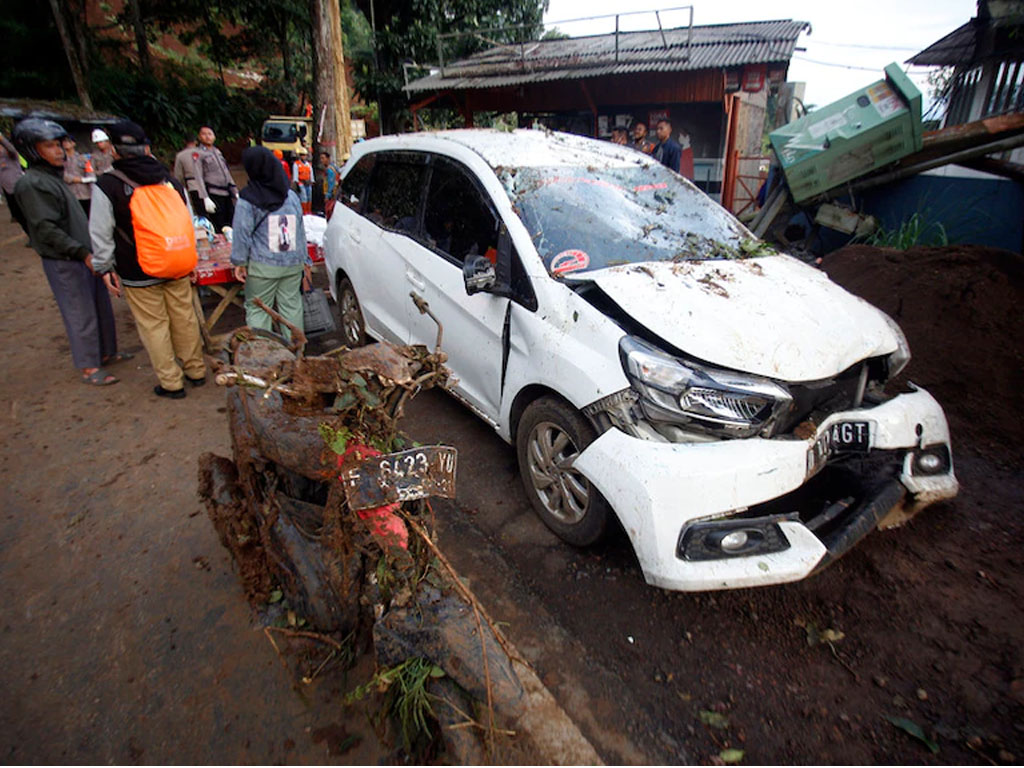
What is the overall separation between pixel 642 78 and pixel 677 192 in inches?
377

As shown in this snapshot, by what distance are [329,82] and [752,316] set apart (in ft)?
31.3

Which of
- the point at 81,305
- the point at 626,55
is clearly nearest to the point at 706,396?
the point at 81,305

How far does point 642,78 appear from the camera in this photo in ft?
38.0

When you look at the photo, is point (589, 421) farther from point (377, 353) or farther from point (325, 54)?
point (325, 54)

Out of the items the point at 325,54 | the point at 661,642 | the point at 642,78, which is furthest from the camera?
the point at 642,78

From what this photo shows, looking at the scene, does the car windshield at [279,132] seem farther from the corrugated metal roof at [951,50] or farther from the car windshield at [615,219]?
the car windshield at [615,219]

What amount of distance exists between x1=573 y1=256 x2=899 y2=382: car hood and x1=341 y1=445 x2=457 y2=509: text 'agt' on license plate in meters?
1.22

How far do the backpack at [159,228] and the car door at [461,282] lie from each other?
1.66 metres

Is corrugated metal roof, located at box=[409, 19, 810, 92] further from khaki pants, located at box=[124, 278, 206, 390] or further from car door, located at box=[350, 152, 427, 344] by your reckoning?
khaki pants, located at box=[124, 278, 206, 390]

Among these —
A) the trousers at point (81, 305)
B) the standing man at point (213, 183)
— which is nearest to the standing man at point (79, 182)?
Answer: the standing man at point (213, 183)

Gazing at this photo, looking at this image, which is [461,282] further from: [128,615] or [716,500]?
[128,615]

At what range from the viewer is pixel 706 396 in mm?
2311

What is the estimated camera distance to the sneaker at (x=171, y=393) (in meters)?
4.41

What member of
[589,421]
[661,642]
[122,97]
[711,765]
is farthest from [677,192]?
[122,97]
